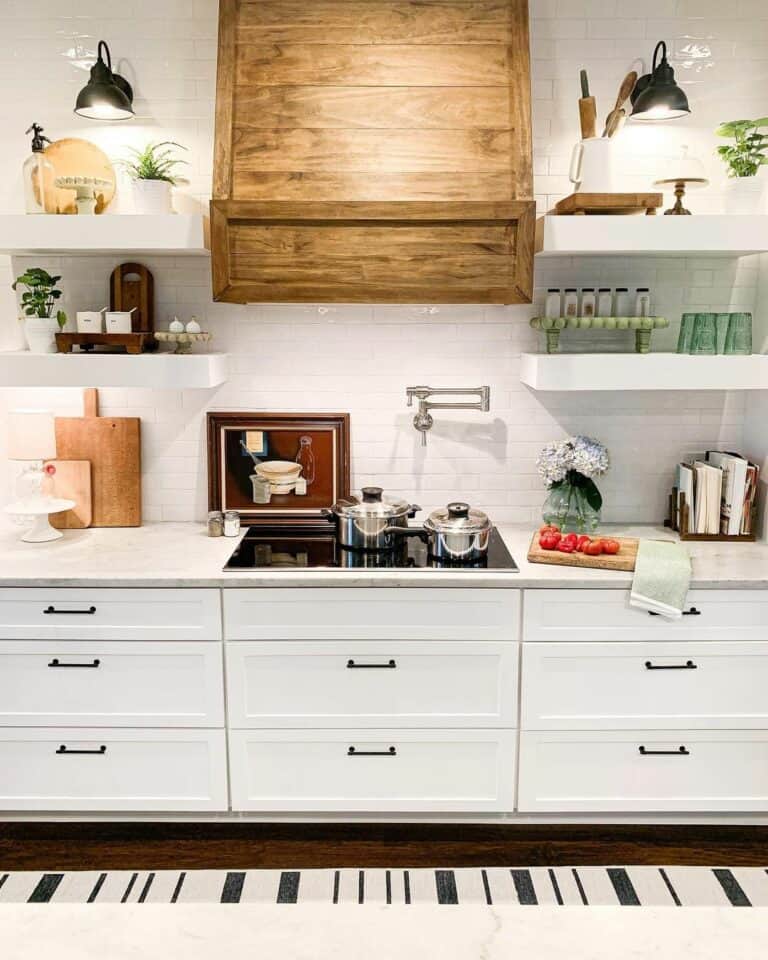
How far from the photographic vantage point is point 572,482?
3.21 m

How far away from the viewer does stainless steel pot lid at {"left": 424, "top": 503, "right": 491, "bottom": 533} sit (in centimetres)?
294

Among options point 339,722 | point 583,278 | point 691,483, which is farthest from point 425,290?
point 339,722

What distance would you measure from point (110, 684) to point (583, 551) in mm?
1672

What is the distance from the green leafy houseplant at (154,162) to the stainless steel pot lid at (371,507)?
130 cm

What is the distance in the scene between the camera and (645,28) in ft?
10.3

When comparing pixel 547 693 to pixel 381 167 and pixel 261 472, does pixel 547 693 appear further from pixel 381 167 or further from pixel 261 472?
pixel 381 167

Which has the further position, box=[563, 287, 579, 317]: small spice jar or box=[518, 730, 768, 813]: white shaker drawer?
box=[563, 287, 579, 317]: small spice jar

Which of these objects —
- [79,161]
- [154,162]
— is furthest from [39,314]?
[154,162]

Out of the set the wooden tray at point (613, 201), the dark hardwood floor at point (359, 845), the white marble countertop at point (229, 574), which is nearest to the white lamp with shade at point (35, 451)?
the white marble countertop at point (229, 574)

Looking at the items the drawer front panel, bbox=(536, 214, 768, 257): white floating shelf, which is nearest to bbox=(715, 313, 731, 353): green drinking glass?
bbox=(536, 214, 768, 257): white floating shelf

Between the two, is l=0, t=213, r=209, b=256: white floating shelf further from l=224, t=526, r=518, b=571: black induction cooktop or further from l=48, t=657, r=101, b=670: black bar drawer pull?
l=48, t=657, r=101, b=670: black bar drawer pull

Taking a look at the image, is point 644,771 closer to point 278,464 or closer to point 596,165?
point 278,464

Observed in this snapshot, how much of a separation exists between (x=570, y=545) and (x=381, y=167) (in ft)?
4.74

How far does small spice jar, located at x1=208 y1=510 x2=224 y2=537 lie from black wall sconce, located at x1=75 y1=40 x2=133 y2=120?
1.47 meters
